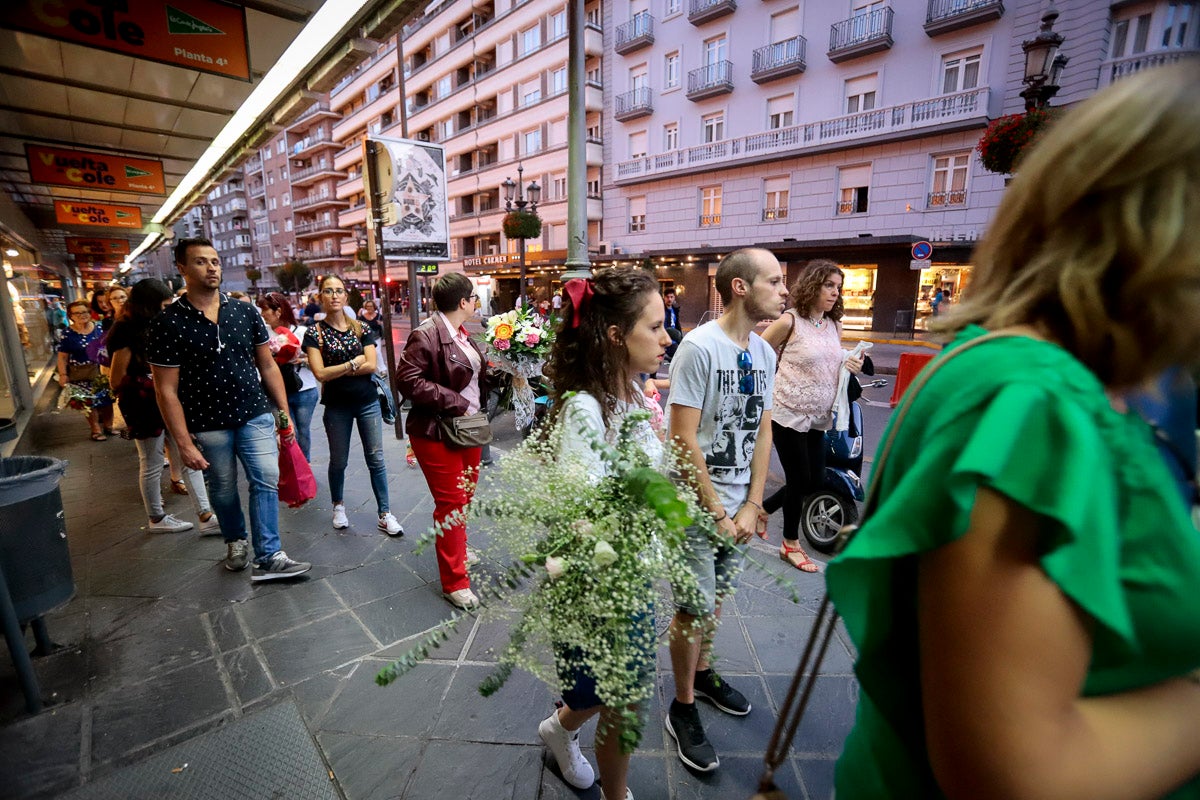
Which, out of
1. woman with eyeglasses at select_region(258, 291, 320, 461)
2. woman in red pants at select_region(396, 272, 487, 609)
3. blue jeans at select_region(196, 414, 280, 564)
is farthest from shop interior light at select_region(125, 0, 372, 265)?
blue jeans at select_region(196, 414, 280, 564)

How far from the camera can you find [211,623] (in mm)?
3066

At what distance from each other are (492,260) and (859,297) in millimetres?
20676

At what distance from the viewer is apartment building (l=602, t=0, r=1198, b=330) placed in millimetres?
15742

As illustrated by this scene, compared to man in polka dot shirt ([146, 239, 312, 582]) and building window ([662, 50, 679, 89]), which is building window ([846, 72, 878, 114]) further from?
man in polka dot shirt ([146, 239, 312, 582])

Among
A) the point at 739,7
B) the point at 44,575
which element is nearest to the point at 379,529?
the point at 44,575

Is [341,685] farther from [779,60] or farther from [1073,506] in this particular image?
[779,60]

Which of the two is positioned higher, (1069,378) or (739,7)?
(739,7)

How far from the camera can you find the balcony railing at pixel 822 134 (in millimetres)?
16469

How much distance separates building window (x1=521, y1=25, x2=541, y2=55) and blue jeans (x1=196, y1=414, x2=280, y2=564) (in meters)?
30.9

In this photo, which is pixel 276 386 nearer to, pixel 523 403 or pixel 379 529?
pixel 379 529

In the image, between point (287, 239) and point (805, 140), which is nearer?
point (805, 140)

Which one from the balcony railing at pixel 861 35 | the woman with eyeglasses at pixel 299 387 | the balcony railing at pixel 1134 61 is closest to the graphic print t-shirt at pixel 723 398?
the woman with eyeglasses at pixel 299 387

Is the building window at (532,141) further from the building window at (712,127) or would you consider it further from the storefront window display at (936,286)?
the storefront window display at (936,286)

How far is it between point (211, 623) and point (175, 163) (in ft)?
28.7
